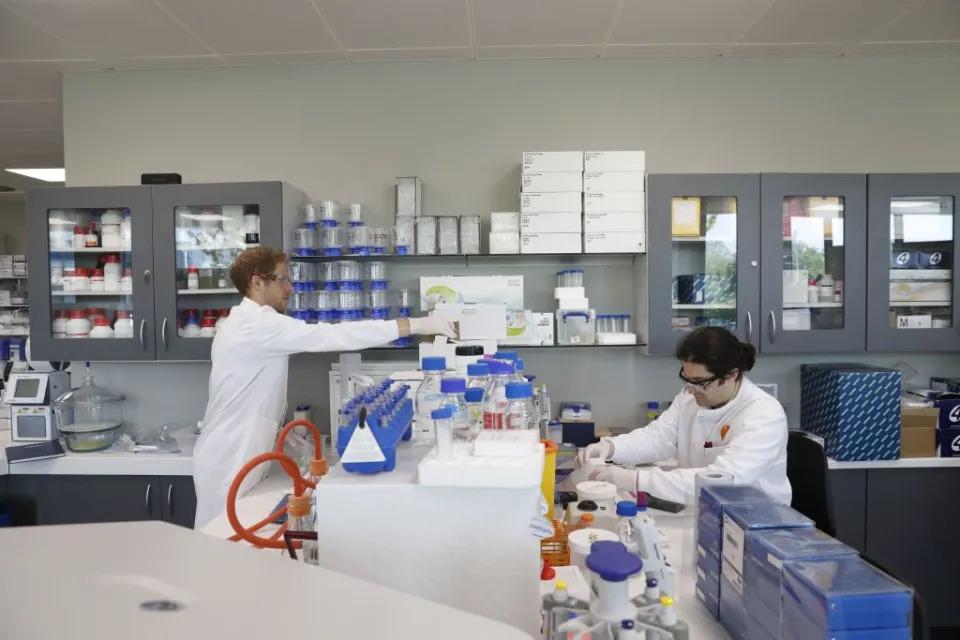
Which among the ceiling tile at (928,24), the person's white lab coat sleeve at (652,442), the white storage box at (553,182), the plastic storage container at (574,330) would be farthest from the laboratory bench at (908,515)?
the ceiling tile at (928,24)

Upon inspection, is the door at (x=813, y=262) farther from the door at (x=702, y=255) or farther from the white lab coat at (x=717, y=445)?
the white lab coat at (x=717, y=445)

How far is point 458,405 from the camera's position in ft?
4.50

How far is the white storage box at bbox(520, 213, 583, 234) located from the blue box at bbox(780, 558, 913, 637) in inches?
82.5

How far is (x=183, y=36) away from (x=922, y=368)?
407 cm

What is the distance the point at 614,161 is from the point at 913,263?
5.03 feet

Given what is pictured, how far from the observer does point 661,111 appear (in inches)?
125

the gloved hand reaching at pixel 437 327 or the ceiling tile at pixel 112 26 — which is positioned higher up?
the ceiling tile at pixel 112 26

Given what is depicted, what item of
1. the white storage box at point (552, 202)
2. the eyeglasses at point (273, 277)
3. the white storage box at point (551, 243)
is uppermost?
the white storage box at point (552, 202)

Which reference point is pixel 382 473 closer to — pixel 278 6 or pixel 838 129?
pixel 278 6

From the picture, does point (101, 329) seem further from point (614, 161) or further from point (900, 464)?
point (900, 464)

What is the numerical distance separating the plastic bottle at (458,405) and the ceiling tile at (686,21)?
2.02 m

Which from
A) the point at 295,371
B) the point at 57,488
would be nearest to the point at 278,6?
the point at 295,371

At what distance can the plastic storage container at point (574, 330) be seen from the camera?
3002mm

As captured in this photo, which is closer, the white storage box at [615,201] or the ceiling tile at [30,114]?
the white storage box at [615,201]
